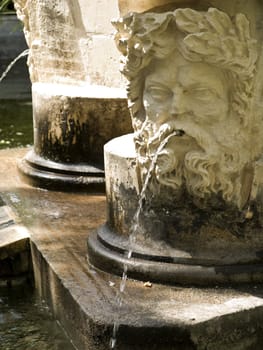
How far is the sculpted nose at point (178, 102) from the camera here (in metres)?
4.15

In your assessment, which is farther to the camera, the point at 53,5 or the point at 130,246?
the point at 53,5

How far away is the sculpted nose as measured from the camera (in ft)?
13.6

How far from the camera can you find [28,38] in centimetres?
715

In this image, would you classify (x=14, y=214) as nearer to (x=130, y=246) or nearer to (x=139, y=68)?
(x=130, y=246)

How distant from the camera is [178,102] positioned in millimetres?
4152

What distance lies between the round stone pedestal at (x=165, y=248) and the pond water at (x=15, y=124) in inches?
192

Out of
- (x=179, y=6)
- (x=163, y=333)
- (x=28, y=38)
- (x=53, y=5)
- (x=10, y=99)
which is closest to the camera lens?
(x=163, y=333)

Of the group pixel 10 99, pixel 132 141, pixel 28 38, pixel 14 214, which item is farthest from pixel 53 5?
pixel 10 99

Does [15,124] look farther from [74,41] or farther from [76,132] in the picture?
[76,132]

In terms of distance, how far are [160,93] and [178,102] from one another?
0.12m

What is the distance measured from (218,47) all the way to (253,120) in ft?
1.32

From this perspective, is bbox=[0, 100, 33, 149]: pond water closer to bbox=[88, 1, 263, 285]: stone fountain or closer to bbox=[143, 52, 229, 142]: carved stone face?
bbox=[88, 1, 263, 285]: stone fountain

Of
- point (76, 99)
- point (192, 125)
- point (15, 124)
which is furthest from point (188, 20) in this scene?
point (15, 124)

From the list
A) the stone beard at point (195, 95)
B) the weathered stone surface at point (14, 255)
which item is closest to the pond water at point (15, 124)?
the weathered stone surface at point (14, 255)
